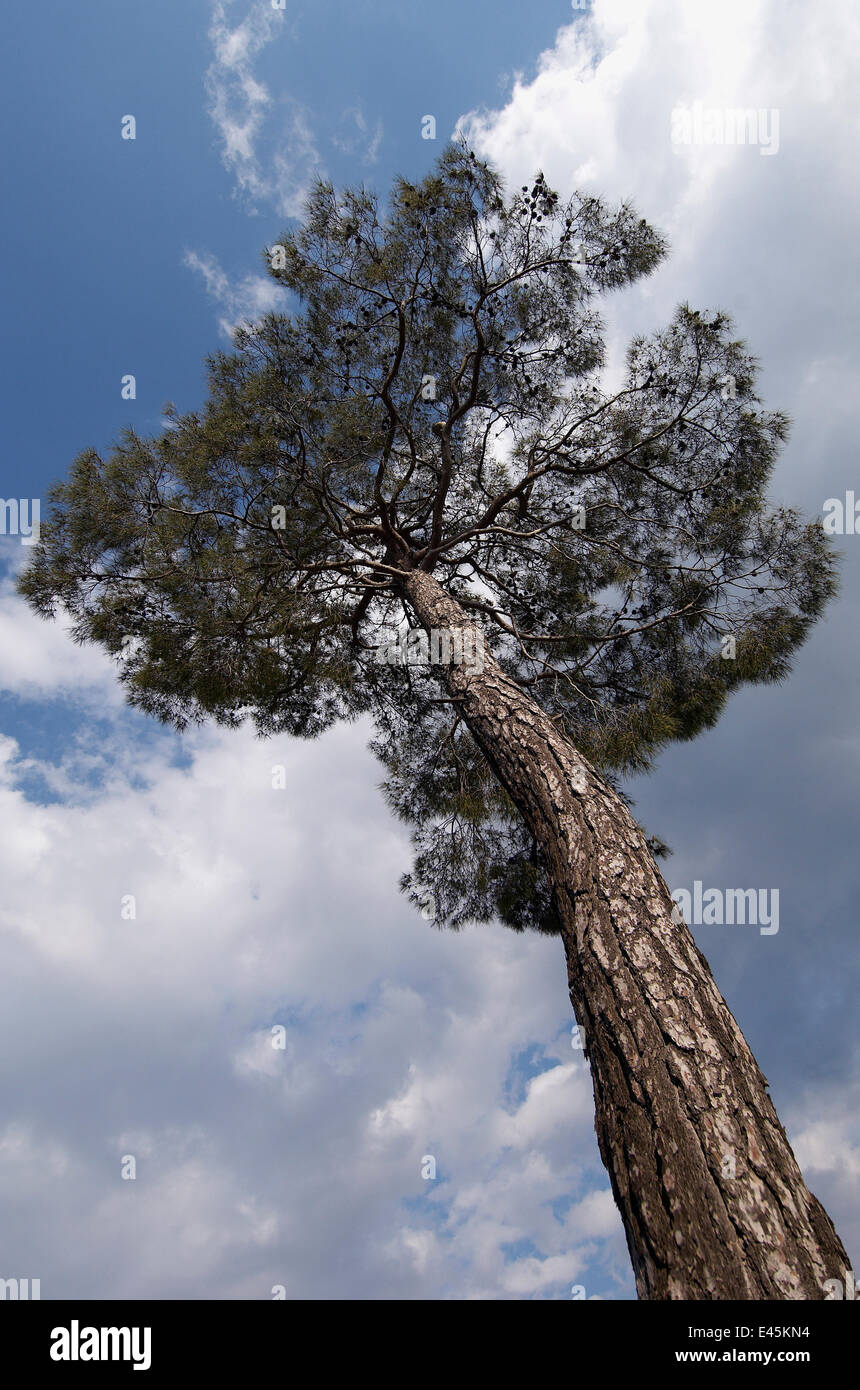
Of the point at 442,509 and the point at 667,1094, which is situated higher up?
the point at 442,509

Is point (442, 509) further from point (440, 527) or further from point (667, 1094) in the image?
point (667, 1094)

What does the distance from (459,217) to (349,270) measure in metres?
0.91

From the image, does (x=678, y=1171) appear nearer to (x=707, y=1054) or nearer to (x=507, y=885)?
(x=707, y=1054)

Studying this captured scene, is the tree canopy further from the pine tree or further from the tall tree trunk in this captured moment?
the tall tree trunk

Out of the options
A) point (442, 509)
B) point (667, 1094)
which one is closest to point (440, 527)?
point (442, 509)

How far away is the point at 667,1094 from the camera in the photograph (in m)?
1.67

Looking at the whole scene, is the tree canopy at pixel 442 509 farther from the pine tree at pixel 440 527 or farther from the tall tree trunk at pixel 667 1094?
the tall tree trunk at pixel 667 1094

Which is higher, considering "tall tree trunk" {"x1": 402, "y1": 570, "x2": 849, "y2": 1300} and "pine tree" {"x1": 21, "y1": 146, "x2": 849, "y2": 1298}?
"pine tree" {"x1": 21, "y1": 146, "x2": 849, "y2": 1298}

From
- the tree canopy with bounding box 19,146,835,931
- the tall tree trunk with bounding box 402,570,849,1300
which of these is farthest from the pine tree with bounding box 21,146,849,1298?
the tall tree trunk with bounding box 402,570,849,1300

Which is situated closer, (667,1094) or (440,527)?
(667,1094)

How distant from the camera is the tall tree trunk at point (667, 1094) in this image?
1.37 m

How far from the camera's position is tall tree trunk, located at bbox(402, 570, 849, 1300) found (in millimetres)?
1374

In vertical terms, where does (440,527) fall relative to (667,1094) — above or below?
above
